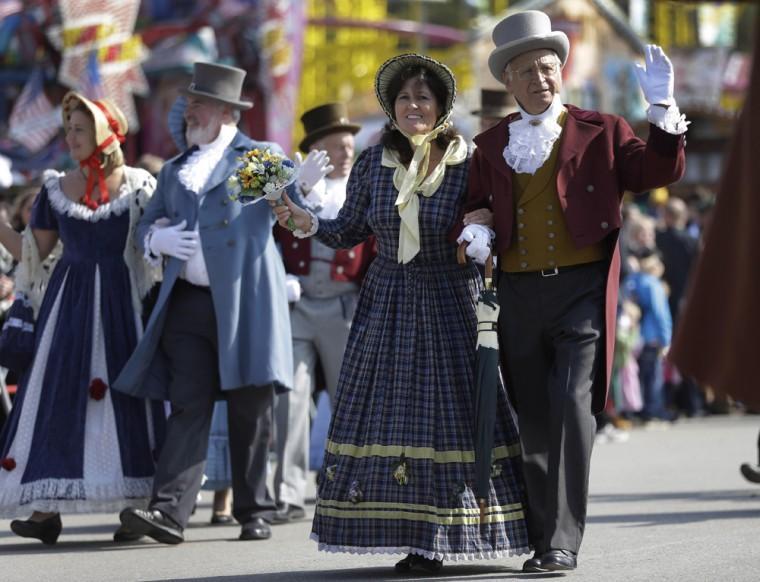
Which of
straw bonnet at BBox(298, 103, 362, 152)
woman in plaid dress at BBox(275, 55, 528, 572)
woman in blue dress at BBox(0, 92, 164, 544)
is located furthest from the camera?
straw bonnet at BBox(298, 103, 362, 152)

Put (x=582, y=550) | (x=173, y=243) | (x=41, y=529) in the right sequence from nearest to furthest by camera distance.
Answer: (x=582, y=550)
(x=173, y=243)
(x=41, y=529)

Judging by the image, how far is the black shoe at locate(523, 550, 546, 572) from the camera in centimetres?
609

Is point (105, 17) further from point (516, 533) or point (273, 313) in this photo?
point (516, 533)

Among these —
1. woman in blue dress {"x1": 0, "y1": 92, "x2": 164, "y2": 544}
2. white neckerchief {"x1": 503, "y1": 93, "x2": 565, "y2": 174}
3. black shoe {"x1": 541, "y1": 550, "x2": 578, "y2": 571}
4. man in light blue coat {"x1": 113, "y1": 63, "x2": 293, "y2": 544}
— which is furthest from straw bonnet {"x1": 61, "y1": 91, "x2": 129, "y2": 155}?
black shoe {"x1": 541, "y1": 550, "x2": 578, "y2": 571}

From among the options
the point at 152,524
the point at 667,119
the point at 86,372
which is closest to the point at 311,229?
the point at 667,119

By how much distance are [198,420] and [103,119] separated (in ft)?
4.99

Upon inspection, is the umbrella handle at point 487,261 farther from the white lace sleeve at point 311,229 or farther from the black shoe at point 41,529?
the black shoe at point 41,529

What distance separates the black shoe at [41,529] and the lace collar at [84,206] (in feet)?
4.58

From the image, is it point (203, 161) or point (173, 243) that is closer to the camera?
point (173, 243)

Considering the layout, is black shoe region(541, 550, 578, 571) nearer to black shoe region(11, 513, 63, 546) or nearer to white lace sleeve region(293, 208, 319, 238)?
white lace sleeve region(293, 208, 319, 238)

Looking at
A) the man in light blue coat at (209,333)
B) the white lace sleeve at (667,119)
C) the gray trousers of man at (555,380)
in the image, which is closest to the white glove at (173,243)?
the man in light blue coat at (209,333)

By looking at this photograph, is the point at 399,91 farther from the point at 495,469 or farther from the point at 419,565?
the point at 419,565

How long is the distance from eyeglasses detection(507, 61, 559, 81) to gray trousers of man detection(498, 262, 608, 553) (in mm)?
752

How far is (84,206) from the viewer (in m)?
7.85
